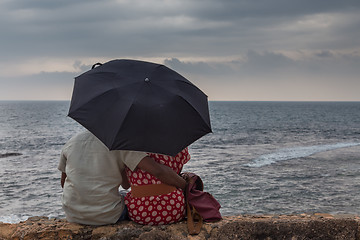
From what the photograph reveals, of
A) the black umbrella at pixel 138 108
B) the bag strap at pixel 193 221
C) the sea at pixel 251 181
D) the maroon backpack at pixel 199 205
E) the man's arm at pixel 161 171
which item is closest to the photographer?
the black umbrella at pixel 138 108

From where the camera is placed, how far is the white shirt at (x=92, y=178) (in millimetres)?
3332

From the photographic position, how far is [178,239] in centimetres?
308

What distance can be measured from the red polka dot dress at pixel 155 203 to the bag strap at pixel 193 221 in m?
0.09

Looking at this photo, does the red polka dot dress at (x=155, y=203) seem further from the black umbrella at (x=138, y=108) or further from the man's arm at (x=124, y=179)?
the black umbrella at (x=138, y=108)

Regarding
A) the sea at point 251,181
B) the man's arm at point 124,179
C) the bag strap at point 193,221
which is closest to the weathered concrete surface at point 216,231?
the bag strap at point 193,221

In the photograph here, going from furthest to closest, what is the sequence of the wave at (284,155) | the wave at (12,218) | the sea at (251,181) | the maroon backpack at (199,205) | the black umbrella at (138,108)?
the wave at (284,155) < the sea at (251,181) < the wave at (12,218) < the maroon backpack at (199,205) < the black umbrella at (138,108)

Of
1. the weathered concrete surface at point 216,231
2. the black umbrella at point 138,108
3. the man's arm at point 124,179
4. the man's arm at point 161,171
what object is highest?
the black umbrella at point 138,108

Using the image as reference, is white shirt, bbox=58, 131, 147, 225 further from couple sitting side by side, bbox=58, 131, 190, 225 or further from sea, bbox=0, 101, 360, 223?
sea, bbox=0, 101, 360, 223

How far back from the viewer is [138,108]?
124 inches

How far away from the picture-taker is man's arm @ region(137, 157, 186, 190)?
3.24 meters

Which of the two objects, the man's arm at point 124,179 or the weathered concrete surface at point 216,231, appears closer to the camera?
Result: the weathered concrete surface at point 216,231

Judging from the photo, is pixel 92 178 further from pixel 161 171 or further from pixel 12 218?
pixel 12 218

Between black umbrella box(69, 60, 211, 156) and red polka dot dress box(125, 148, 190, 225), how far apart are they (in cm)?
27

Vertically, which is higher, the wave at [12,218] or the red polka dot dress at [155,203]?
the red polka dot dress at [155,203]
